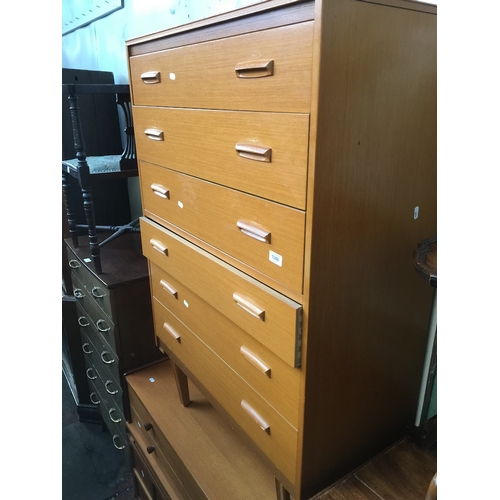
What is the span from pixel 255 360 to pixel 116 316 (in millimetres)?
997

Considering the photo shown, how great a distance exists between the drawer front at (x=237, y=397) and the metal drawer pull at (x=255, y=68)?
A: 784mm

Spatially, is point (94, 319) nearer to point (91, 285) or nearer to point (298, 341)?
point (91, 285)

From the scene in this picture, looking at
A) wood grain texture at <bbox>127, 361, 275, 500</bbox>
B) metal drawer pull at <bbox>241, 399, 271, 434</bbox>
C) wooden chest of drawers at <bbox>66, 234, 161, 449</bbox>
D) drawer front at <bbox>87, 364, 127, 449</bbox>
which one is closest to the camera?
metal drawer pull at <bbox>241, 399, 271, 434</bbox>

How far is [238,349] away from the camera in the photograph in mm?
1156

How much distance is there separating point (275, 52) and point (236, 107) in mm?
162

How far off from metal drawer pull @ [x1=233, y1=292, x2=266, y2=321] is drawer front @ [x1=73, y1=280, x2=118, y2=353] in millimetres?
1022

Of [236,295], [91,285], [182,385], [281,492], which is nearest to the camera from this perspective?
[236,295]

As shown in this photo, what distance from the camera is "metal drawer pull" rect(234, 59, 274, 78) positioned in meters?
0.81

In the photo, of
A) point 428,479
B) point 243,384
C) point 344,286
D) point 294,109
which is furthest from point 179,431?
point 294,109

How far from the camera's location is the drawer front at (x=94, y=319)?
1931mm

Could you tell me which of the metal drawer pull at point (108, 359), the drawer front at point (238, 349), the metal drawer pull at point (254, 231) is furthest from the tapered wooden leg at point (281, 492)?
the metal drawer pull at point (108, 359)

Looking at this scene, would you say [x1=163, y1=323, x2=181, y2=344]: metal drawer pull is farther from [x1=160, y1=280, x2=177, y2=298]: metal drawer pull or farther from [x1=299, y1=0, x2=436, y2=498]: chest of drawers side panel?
[x1=299, y1=0, x2=436, y2=498]: chest of drawers side panel

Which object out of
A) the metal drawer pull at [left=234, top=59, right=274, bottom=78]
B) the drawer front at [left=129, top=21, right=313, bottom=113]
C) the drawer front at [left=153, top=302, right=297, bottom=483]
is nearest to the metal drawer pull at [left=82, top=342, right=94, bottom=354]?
the drawer front at [left=153, top=302, right=297, bottom=483]

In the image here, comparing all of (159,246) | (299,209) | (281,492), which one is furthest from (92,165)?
Result: (281,492)
